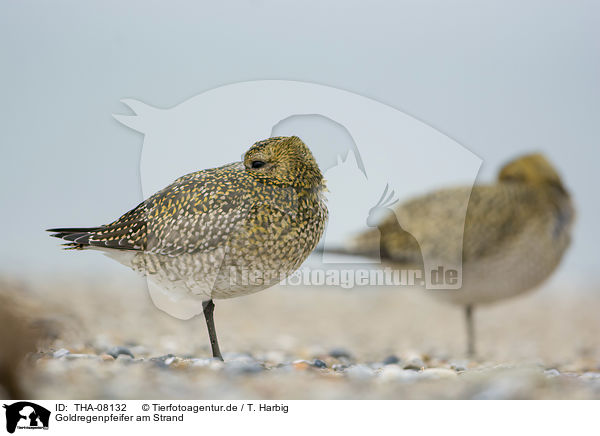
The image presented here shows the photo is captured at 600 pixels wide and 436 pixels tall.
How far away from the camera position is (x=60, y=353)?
3227 millimetres

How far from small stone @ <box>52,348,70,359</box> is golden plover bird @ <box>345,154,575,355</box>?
80.5 inches

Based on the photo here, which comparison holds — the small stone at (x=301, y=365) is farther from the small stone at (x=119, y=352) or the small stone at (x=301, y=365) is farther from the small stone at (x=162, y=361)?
the small stone at (x=119, y=352)

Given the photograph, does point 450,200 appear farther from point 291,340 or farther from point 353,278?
point 291,340

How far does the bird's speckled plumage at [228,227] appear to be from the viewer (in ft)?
9.89

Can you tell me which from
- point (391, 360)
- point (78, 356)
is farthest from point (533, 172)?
point (78, 356)

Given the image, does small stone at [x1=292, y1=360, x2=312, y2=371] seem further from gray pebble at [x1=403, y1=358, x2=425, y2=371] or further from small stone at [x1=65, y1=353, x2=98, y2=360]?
small stone at [x1=65, y1=353, x2=98, y2=360]

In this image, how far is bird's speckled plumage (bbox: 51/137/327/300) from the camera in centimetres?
302

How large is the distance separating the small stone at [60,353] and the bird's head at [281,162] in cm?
127

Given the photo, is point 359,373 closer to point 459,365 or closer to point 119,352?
point 459,365

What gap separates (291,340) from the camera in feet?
17.6

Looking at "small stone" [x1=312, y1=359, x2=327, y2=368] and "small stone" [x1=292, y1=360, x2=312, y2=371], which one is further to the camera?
"small stone" [x1=312, y1=359, x2=327, y2=368]

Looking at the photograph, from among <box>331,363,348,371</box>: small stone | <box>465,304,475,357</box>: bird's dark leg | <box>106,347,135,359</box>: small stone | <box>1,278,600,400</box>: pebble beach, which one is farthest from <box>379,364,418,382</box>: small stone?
<box>465,304,475,357</box>: bird's dark leg

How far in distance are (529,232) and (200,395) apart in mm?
2770

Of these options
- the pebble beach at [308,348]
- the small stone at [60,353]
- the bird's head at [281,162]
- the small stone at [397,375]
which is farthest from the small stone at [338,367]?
the small stone at [60,353]
